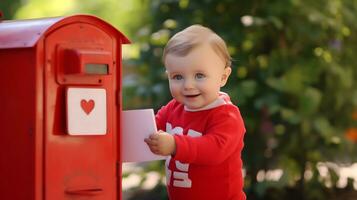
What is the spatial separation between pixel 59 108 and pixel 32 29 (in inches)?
12.0

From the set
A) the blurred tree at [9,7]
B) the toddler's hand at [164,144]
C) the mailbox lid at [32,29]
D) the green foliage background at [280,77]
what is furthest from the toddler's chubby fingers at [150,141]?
the blurred tree at [9,7]

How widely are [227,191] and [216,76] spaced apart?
46 centimetres

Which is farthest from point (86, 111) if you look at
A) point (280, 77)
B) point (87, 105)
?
point (280, 77)

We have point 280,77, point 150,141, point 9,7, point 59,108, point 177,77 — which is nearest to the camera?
point 59,108

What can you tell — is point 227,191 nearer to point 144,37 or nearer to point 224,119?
point 224,119

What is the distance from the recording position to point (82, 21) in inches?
114

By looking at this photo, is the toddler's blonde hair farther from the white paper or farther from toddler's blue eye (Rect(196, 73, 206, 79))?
the white paper

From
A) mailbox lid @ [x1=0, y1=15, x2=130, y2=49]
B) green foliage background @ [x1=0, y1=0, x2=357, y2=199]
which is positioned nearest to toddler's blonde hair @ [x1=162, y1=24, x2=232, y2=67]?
mailbox lid @ [x1=0, y1=15, x2=130, y2=49]

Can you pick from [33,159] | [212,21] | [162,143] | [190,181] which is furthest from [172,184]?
[212,21]

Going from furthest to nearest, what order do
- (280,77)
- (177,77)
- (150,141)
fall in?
(280,77) → (177,77) → (150,141)

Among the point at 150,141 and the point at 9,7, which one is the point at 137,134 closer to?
the point at 150,141

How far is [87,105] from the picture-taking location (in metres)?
2.87

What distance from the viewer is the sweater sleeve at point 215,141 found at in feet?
9.39

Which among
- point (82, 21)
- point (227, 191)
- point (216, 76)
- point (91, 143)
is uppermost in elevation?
point (82, 21)
